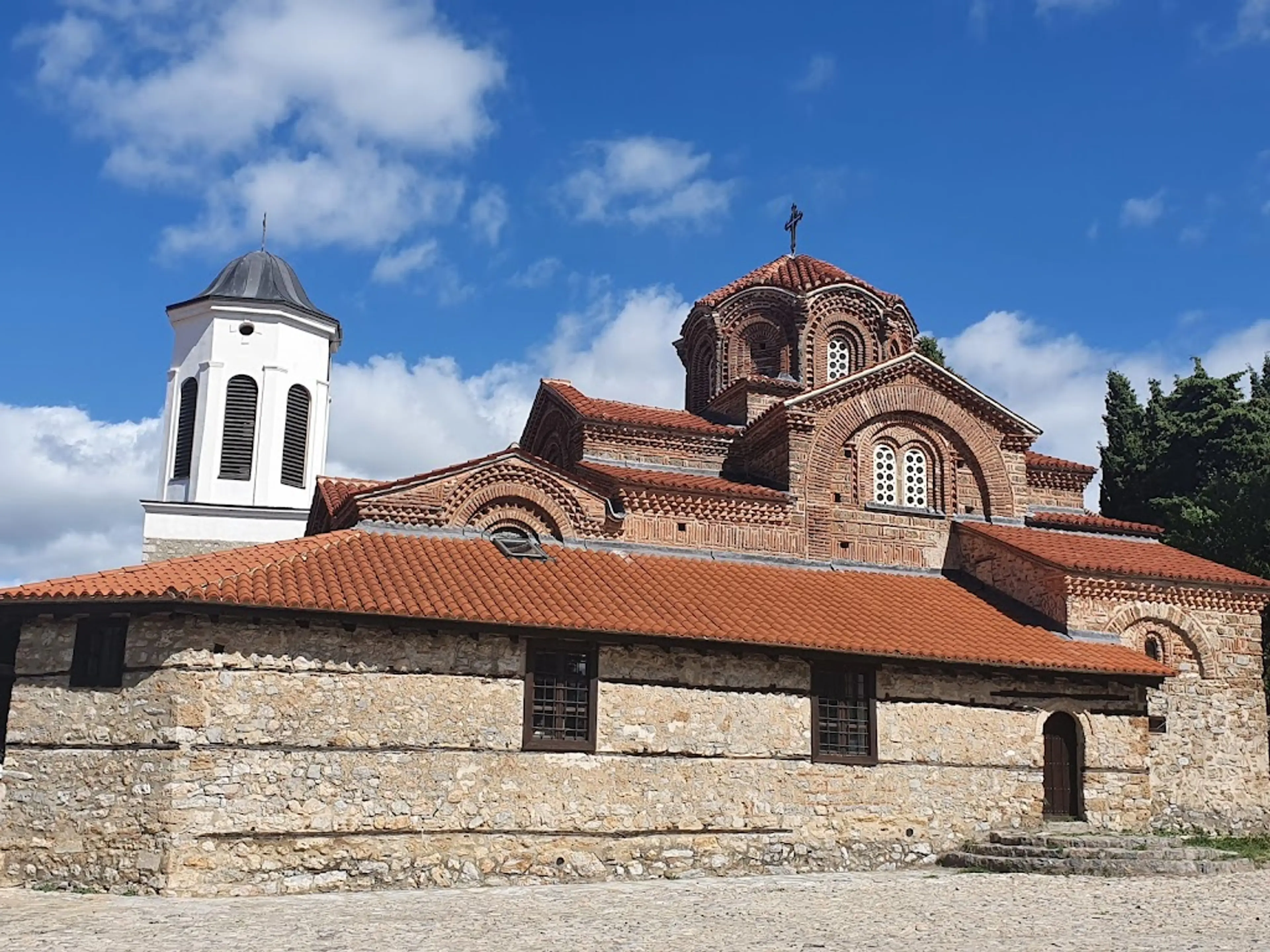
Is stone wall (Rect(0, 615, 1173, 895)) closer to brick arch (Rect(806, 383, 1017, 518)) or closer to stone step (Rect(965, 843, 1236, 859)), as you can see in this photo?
stone step (Rect(965, 843, 1236, 859))

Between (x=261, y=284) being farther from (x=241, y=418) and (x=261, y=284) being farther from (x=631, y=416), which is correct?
(x=631, y=416)

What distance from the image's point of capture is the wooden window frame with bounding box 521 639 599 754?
12773 mm

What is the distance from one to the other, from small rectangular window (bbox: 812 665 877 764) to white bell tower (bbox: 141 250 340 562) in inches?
461

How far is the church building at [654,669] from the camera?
1170 cm

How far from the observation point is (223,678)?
11.8 meters

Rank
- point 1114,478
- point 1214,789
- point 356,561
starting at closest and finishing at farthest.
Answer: point 356,561 → point 1214,789 → point 1114,478

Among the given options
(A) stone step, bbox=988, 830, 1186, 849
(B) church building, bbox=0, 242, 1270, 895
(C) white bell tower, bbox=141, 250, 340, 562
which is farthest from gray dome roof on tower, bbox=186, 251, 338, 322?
(A) stone step, bbox=988, 830, 1186, 849

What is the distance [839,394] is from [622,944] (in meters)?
11.0

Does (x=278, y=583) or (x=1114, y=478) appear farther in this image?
(x=1114, y=478)

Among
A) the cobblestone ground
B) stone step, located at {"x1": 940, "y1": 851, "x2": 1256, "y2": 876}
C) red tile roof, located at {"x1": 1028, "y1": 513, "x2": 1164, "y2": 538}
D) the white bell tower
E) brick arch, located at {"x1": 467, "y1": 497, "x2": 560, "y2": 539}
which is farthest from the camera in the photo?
the white bell tower

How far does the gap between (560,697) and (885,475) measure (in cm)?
749

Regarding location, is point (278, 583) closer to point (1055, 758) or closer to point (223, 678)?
point (223, 678)

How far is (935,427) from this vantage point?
18.7 meters

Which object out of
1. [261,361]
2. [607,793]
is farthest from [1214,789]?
[261,361]
